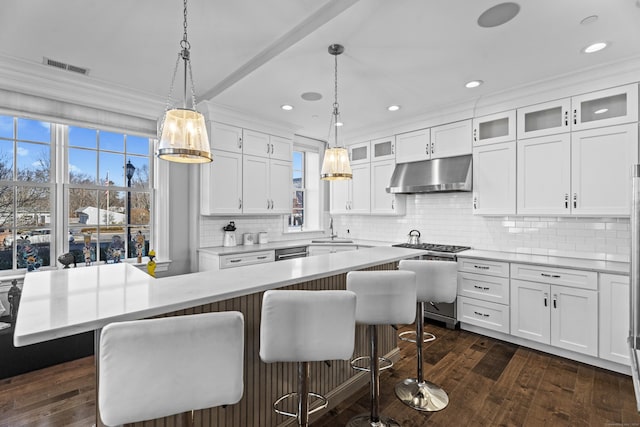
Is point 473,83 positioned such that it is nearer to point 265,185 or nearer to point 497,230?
point 497,230

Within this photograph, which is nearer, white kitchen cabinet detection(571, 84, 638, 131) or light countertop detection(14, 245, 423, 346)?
light countertop detection(14, 245, 423, 346)

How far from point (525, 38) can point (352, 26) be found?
1.37 metres

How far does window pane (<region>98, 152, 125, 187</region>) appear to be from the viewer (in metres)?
3.63

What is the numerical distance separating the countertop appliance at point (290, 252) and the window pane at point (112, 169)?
83.6 inches

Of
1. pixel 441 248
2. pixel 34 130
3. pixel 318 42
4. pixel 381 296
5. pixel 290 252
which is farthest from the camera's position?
pixel 290 252

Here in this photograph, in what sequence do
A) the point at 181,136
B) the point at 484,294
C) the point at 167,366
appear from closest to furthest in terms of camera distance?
1. the point at 167,366
2. the point at 181,136
3. the point at 484,294

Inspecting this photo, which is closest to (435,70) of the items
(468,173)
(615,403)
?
(468,173)

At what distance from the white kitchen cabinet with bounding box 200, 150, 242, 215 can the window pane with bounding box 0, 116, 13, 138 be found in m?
1.81

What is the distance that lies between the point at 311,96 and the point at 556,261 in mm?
Answer: 3093

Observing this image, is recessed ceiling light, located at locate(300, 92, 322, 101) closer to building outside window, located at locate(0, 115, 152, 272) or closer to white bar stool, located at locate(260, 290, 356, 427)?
building outside window, located at locate(0, 115, 152, 272)

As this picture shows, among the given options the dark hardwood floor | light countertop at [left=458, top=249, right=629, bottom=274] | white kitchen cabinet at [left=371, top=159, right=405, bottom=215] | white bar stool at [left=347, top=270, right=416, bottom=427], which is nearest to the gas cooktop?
light countertop at [left=458, top=249, right=629, bottom=274]

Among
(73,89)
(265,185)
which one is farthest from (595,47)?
(73,89)

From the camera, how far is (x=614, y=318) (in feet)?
8.77

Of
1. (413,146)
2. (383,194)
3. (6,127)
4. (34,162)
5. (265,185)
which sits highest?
(413,146)
